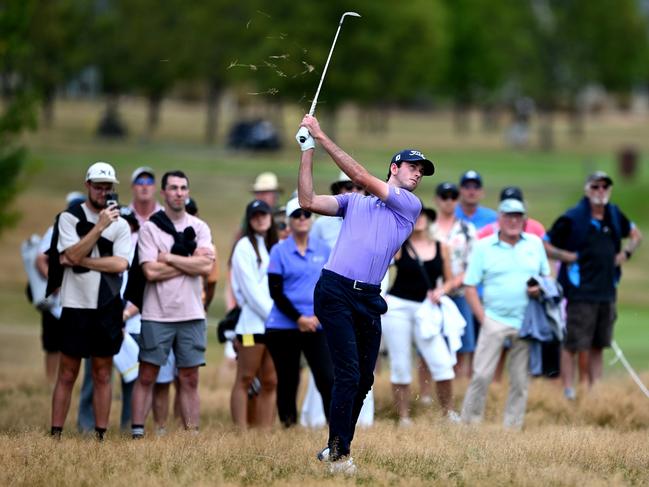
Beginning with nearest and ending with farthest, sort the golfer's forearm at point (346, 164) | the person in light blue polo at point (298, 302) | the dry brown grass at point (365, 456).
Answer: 1. the dry brown grass at point (365, 456)
2. the golfer's forearm at point (346, 164)
3. the person in light blue polo at point (298, 302)

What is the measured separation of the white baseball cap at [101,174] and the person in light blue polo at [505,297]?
11.4ft

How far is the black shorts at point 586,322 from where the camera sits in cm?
1384

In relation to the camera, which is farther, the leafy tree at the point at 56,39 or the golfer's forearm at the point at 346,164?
the leafy tree at the point at 56,39

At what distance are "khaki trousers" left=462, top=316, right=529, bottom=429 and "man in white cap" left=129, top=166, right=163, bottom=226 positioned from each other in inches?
125

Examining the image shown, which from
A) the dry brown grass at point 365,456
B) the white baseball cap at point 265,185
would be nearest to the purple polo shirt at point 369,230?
the dry brown grass at point 365,456

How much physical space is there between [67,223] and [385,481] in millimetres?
3669

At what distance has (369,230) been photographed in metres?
8.57

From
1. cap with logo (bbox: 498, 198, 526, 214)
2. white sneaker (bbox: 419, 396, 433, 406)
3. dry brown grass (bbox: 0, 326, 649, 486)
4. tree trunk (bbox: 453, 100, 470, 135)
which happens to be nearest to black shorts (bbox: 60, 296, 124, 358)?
dry brown grass (bbox: 0, 326, 649, 486)

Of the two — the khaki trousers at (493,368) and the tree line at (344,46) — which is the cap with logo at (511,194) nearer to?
the khaki trousers at (493,368)

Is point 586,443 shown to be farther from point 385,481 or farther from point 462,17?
point 462,17

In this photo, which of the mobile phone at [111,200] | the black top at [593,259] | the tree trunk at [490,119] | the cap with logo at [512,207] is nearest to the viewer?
the mobile phone at [111,200]

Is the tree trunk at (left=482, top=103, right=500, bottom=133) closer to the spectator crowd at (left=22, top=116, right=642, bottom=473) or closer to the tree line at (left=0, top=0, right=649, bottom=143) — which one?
the tree line at (left=0, top=0, right=649, bottom=143)

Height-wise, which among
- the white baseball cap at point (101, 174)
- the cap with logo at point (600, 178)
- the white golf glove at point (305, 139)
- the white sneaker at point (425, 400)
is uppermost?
the white golf glove at point (305, 139)

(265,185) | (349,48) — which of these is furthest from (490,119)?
(265,185)
